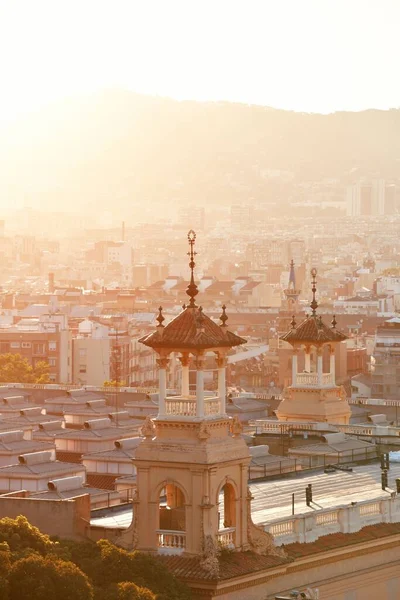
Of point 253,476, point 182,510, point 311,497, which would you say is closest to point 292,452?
point 253,476

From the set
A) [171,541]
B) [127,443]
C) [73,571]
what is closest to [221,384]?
[171,541]

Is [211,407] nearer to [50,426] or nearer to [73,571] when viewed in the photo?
[73,571]

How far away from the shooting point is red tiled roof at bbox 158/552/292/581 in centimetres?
2939

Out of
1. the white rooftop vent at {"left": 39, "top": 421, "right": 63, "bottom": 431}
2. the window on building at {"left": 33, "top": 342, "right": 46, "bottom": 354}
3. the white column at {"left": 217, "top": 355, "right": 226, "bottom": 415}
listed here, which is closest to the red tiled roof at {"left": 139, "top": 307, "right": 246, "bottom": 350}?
the white column at {"left": 217, "top": 355, "right": 226, "bottom": 415}

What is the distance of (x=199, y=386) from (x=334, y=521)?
13.1 ft

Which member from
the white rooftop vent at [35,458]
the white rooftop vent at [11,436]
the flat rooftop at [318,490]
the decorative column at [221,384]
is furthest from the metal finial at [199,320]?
the white rooftop vent at [11,436]

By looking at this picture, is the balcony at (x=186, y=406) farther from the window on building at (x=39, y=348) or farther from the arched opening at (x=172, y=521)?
the window on building at (x=39, y=348)

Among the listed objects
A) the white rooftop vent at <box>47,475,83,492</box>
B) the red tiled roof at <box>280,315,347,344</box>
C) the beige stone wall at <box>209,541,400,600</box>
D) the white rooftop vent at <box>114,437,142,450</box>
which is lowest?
the beige stone wall at <box>209,541,400,600</box>

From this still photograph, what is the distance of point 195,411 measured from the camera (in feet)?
99.3

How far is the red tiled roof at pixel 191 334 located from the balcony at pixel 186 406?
64cm

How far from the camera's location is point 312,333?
48156 mm

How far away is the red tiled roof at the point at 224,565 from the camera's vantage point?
96.4 feet

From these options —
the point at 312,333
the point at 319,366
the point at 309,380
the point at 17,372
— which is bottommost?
the point at 17,372

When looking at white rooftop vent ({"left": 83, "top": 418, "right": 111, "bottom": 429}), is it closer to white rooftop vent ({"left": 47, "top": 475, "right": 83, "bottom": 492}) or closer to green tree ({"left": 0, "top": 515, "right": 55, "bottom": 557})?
white rooftop vent ({"left": 47, "top": 475, "right": 83, "bottom": 492})
